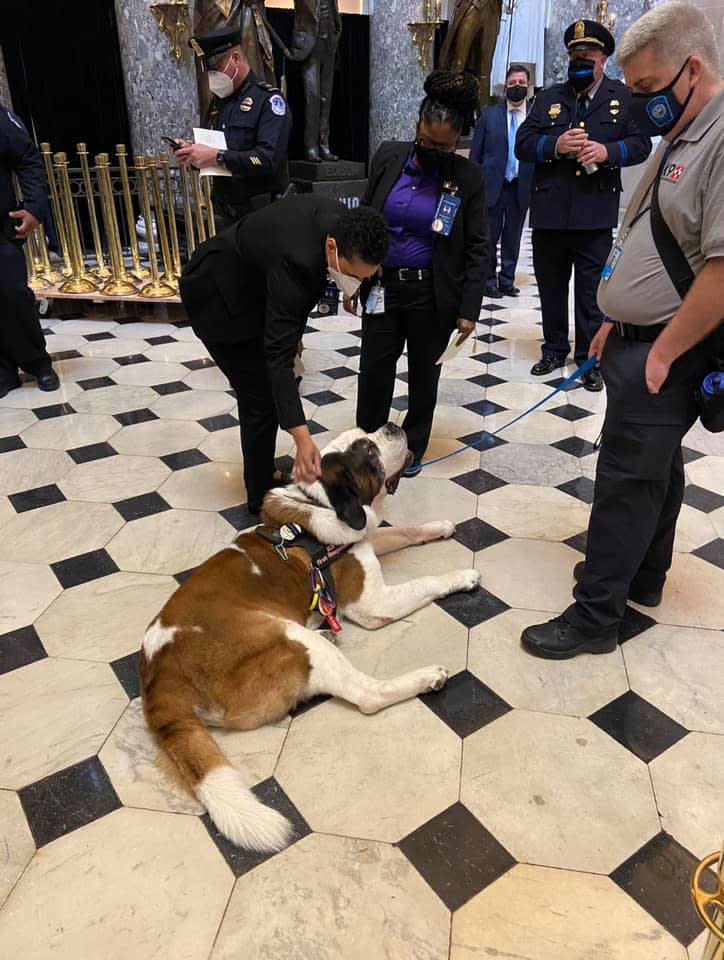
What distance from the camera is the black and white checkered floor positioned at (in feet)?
4.70

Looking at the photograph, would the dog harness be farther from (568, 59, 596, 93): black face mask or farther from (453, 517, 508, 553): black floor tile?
(568, 59, 596, 93): black face mask

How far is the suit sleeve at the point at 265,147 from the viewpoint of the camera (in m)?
3.84

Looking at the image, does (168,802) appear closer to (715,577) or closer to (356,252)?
(356,252)

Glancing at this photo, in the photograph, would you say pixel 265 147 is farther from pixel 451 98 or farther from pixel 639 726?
pixel 639 726

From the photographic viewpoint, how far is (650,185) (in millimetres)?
1800

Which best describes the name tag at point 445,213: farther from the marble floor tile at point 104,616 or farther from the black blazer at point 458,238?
the marble floor tile at point 104,616

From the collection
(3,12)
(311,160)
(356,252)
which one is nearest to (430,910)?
(356,252)

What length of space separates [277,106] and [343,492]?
284 cm

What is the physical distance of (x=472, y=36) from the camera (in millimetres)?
9117

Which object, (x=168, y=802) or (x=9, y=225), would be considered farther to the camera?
(x=9, y=225)

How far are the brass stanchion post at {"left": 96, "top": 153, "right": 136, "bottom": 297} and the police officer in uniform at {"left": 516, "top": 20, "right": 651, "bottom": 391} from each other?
4065 millimetres

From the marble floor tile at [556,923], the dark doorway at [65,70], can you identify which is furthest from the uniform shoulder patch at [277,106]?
the dark doorway at [65,70]

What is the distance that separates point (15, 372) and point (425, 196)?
3269mm

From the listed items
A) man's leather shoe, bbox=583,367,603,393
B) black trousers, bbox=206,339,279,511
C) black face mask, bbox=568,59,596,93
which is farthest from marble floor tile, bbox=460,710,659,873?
black face mask, bbox=568,59,596,93
